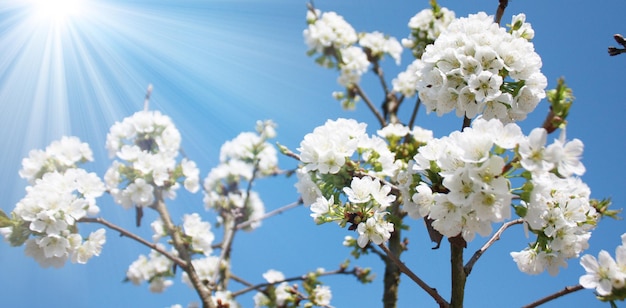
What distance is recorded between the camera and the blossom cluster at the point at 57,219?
3.33 meters

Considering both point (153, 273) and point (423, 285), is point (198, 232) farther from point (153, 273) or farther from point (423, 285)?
point (423, 285)

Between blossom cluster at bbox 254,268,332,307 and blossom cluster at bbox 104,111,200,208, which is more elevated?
blossom cluster at bbox 104,111,200,208

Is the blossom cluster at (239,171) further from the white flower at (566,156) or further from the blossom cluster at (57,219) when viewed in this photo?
the white flower at (566,156)

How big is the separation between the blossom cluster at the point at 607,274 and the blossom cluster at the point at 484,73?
2.47 ft

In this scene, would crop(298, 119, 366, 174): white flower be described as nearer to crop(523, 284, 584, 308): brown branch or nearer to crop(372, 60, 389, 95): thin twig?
crop(523, 284, 584, 308): brown branch

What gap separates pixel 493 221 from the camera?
1.80 metres

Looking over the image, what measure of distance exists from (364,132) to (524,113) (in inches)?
32.7

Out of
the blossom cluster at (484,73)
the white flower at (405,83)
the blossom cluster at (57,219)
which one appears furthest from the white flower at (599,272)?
the white flower at (405,83)

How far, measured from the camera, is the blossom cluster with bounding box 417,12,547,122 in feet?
7.07

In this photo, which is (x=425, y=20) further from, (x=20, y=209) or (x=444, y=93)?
(x=20, y=209)

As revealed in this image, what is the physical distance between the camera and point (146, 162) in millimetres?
4211

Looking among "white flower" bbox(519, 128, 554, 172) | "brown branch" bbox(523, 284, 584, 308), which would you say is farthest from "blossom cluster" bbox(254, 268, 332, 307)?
"white flower" bbox(519, 128, 554, 172)

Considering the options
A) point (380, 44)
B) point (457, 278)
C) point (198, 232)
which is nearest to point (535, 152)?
point (457, 278)

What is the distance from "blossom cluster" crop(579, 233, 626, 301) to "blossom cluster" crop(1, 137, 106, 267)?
3350 millimetres
